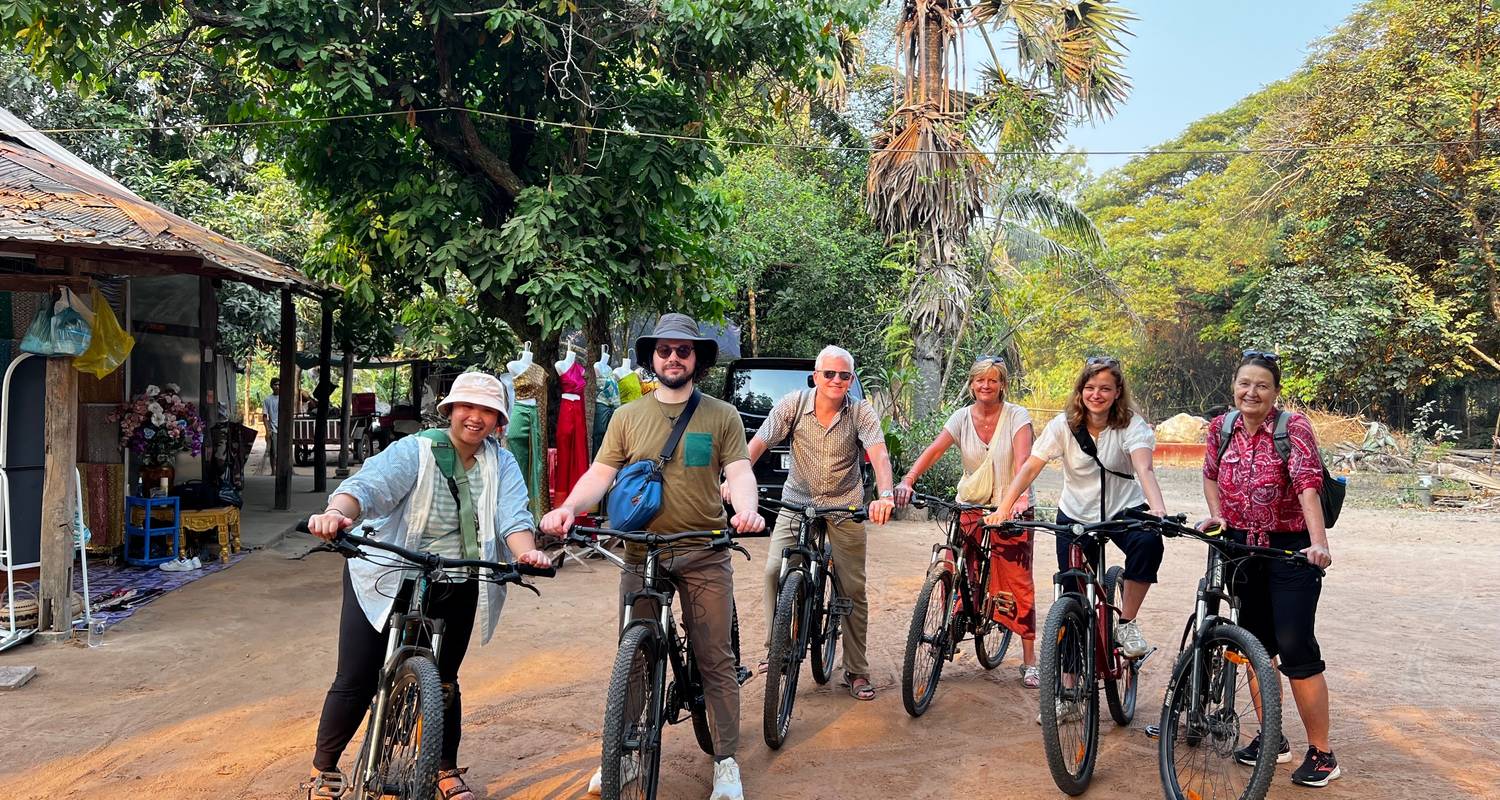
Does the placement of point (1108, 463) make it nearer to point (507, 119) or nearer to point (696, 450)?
point (696, 450)

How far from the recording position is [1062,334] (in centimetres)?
3419

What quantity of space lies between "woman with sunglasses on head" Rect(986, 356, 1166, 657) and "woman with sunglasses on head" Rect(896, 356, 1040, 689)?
43 cm

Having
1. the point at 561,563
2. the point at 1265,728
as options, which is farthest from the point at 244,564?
the point at 1265,728

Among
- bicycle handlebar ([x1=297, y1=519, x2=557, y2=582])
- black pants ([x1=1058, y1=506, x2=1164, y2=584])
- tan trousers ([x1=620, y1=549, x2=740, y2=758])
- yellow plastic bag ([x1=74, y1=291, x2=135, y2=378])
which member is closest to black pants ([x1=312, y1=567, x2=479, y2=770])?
bicycle handlebar ([x1=297, y1=519, x2=557, y2=582])

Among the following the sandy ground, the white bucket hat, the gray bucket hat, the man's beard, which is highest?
the gray bucket hat

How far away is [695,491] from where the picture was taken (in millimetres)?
4066

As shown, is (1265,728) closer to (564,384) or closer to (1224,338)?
(564,384)

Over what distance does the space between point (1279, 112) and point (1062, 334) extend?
10582mm

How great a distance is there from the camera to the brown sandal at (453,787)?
3912mm

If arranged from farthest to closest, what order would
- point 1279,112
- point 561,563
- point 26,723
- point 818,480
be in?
point 1279,112 < point 561,563 < point 818,480 < point 26,723

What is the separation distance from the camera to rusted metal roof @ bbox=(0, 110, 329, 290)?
607 centimetres

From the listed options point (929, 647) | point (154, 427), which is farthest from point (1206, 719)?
point (154, 427)

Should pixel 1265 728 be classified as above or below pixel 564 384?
below

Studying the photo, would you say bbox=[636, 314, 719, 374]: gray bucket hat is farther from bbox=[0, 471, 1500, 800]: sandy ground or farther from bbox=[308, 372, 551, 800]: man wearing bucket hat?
bbox=[0, 471, 1500, 800]: sandy ground
